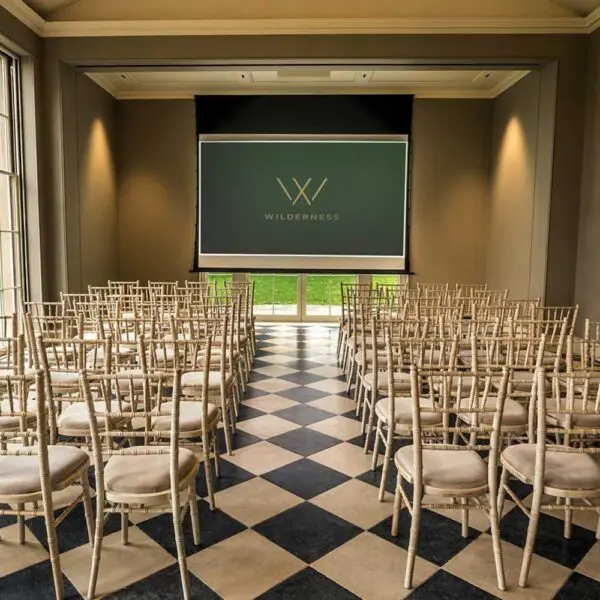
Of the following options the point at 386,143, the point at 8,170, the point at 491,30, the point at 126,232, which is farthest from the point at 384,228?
the point at 8,170

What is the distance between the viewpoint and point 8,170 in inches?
249

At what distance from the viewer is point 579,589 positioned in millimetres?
2256

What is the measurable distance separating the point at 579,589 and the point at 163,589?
68.5 inches

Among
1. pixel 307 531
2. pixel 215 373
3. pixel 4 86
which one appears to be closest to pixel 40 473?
pixel 307 531

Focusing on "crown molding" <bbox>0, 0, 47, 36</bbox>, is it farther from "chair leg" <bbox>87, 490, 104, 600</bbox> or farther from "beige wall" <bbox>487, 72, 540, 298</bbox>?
"beige wall" <bbox>487, 72, 540, 298</bbox>

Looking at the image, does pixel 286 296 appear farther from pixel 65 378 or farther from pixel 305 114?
pixel 65 378

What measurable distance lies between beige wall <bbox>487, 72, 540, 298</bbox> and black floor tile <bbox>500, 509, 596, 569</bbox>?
5.07m

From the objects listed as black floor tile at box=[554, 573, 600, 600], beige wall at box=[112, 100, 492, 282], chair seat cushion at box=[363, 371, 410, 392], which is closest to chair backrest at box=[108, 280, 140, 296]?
beige wall at box=[112, 100, 492, 282]

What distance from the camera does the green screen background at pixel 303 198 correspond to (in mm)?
9281

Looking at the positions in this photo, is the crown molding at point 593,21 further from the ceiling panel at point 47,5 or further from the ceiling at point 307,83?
the ceiling panel at point 47,5

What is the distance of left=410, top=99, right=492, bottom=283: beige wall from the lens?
9.05 m

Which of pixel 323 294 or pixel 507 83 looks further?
pixel 323 294

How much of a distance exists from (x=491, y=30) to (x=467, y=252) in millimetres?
3778

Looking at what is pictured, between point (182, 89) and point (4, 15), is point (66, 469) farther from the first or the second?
point (182, 89)
